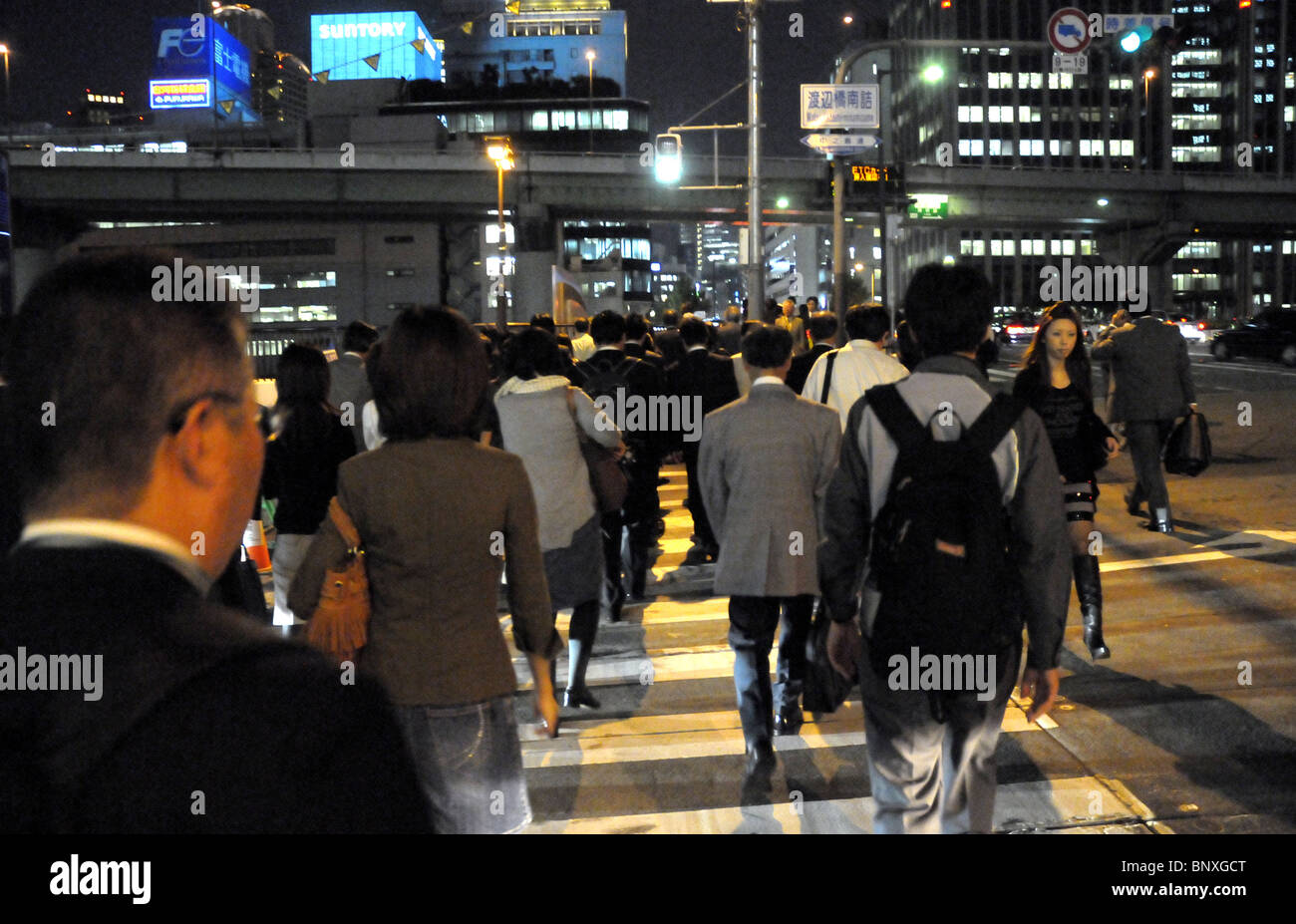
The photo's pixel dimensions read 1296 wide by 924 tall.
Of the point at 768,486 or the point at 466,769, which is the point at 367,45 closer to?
the point at 768,486

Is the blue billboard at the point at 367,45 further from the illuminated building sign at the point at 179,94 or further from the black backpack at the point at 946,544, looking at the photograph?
the black backpack at the point at 946,544

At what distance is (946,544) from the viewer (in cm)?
339

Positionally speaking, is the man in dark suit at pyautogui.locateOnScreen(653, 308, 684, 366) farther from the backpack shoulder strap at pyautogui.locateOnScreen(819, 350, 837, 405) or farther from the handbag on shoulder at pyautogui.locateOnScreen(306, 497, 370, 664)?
the handbag on shoulder at pyautogui.locateOnScreen(306, 497, 370, 664)

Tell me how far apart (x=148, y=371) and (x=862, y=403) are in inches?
107

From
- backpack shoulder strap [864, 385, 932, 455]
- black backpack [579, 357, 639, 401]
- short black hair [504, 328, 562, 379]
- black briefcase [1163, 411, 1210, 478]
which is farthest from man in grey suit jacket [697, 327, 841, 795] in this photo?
black briefcase [1163, 411, 1210, 478]

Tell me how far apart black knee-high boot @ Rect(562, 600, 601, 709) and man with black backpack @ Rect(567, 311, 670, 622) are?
1511 millimetres

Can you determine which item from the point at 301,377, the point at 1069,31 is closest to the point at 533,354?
the point at 301,377

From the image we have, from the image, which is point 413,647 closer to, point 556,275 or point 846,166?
point 556,275

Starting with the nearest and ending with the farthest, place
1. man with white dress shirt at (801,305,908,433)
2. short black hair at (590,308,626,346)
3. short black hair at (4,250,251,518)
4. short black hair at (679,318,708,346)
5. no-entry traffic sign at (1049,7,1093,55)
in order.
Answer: short black hair at (4,250,251,518)
man with white dress shirt at (801,305,908,433)
short black hair at (590,308,626,346)
short black hair at (679,318,708,346)
no-entry traffic sign at (1049,7,1093,55)

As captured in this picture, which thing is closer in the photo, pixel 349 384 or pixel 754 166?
pixel 349 384

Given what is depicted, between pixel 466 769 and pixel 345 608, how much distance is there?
57 cm

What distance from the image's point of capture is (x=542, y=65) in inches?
4651

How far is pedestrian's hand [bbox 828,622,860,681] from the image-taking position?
12.5ft

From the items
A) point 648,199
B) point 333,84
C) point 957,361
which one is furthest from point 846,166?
point 333,84
